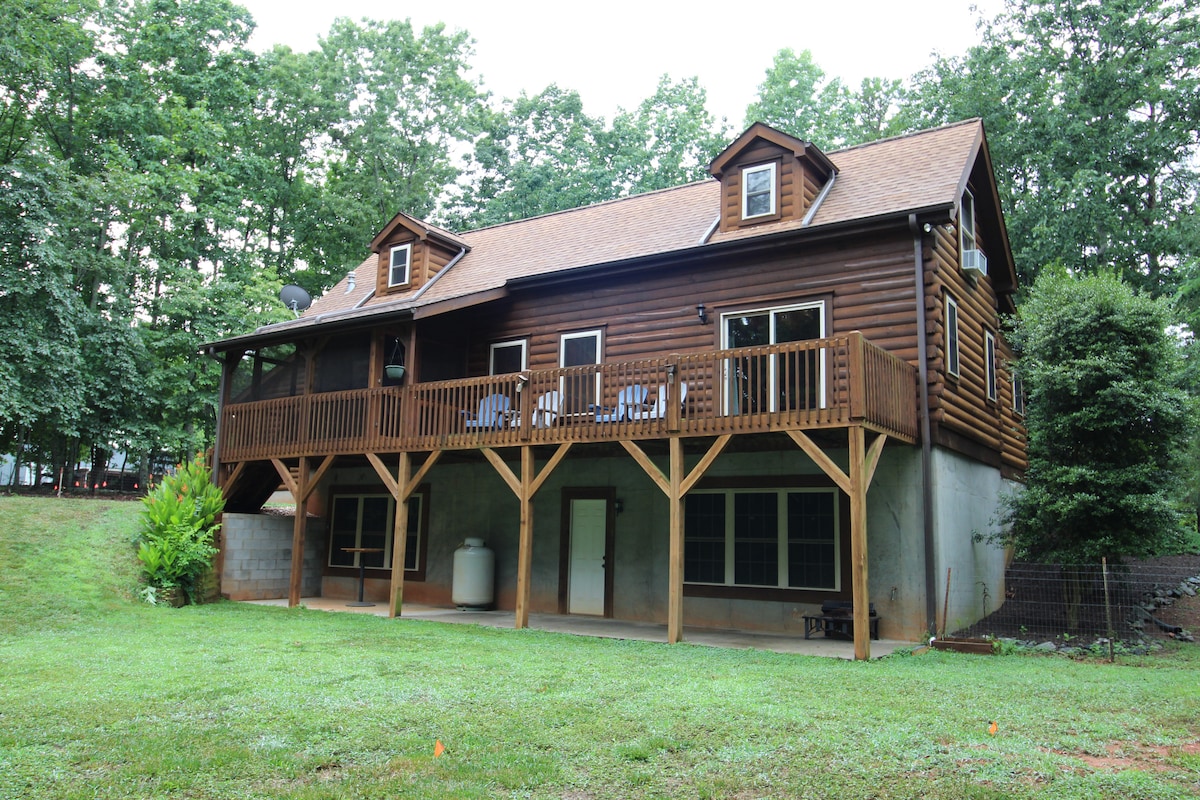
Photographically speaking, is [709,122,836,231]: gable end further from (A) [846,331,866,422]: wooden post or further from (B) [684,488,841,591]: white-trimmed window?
(B) [684,488,841,591]: white-trimmed window

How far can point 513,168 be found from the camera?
32.5 m

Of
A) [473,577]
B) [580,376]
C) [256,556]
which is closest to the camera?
[580,376]

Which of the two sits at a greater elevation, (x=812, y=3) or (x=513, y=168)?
(x=513, y=168)

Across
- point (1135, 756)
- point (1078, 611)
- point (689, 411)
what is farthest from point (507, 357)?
point (1135, 756)

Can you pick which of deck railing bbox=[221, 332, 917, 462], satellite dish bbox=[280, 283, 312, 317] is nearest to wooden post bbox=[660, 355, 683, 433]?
deck railing bbox=[221, 332, 917, 462]

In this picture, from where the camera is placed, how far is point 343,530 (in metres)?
19.0

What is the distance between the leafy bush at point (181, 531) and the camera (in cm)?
1484

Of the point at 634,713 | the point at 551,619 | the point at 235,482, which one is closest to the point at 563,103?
the point at 235,482

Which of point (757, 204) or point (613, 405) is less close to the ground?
point (757, 204)

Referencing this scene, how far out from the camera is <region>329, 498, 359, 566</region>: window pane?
61.5ft

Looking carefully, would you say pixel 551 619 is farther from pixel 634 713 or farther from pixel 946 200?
pixel 946 200

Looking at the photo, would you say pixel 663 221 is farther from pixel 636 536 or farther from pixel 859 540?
pixel 859 540

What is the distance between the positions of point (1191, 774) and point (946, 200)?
358 inches

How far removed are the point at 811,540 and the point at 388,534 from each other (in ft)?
29.9
